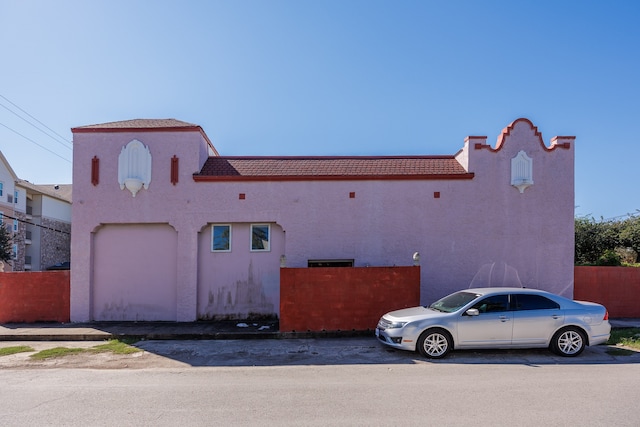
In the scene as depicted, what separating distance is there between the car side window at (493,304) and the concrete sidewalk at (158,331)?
3380 millimetres

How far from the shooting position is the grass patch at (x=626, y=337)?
9586 mm

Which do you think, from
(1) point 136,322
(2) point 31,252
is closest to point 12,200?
(2) point 31,252

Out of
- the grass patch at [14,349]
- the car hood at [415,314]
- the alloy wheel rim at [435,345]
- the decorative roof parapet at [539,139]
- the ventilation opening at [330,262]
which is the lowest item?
the grass patch at [14,349]

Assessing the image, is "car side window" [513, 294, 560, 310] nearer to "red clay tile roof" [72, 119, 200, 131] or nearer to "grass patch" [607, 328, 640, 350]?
"grass patch" [607, 328, 640, 350]

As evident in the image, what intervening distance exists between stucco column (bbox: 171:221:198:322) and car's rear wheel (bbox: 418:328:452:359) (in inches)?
296

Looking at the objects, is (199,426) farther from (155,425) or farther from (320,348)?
(320,348)

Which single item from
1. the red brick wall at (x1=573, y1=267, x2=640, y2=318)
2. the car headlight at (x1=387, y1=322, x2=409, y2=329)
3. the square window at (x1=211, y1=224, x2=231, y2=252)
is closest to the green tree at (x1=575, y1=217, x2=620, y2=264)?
the red brick wall at (x1=573, y1=267, x2=640, y2=318)

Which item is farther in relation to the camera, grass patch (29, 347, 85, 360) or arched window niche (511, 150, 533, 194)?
arched window niche (511, 150, 533, 194)

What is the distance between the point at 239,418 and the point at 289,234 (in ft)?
26.5

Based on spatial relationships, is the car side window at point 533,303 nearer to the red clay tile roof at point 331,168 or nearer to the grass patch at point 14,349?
the red clay tile roof at point 331,168

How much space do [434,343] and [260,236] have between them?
6.82m

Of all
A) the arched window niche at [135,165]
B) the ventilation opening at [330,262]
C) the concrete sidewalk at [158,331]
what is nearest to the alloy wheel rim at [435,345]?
the concrete sidewalk at [158,331]

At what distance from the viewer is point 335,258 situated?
12.9m

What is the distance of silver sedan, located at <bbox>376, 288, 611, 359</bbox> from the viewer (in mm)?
8367
